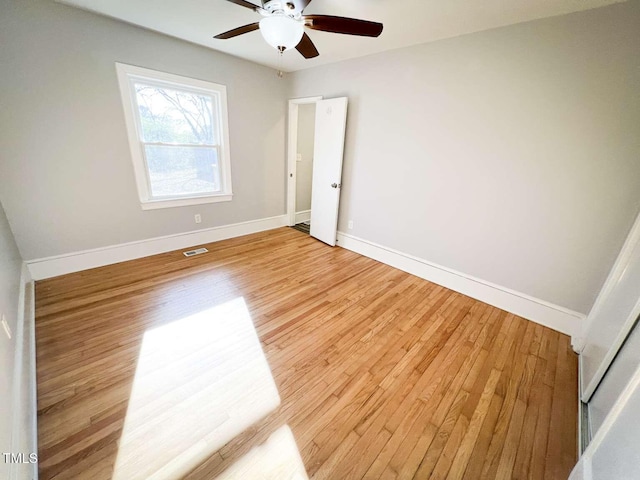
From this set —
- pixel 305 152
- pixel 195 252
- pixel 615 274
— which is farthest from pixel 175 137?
pixel 615 274

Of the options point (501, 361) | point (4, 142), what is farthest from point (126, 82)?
point (501, 361)

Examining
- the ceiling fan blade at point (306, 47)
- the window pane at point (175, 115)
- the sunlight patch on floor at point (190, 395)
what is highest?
the ceiling fan blade at point (306, 47)

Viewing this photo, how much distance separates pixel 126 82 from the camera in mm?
2654

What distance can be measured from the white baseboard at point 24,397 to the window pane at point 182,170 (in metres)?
1.73

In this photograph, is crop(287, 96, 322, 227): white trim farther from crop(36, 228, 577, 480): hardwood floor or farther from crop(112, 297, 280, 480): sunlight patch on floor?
crop(112, 297, 280, 480): sunlight patch on floor

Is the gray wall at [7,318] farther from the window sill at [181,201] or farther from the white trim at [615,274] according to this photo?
the white trim at [615,274]

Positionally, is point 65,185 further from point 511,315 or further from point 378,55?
point 511,315

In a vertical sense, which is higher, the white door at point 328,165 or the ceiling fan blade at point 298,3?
the ceiling fan blade at point 298,3

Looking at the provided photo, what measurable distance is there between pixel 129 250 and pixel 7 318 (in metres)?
1.78

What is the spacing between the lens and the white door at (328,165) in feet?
11.1

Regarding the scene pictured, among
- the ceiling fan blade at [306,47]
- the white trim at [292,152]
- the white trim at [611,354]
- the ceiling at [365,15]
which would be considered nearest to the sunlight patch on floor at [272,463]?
the white trim at [611,354]

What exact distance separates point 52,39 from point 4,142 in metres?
1.02

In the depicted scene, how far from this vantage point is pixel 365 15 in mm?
2076

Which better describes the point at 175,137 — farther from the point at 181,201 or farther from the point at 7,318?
the point at 7,318
